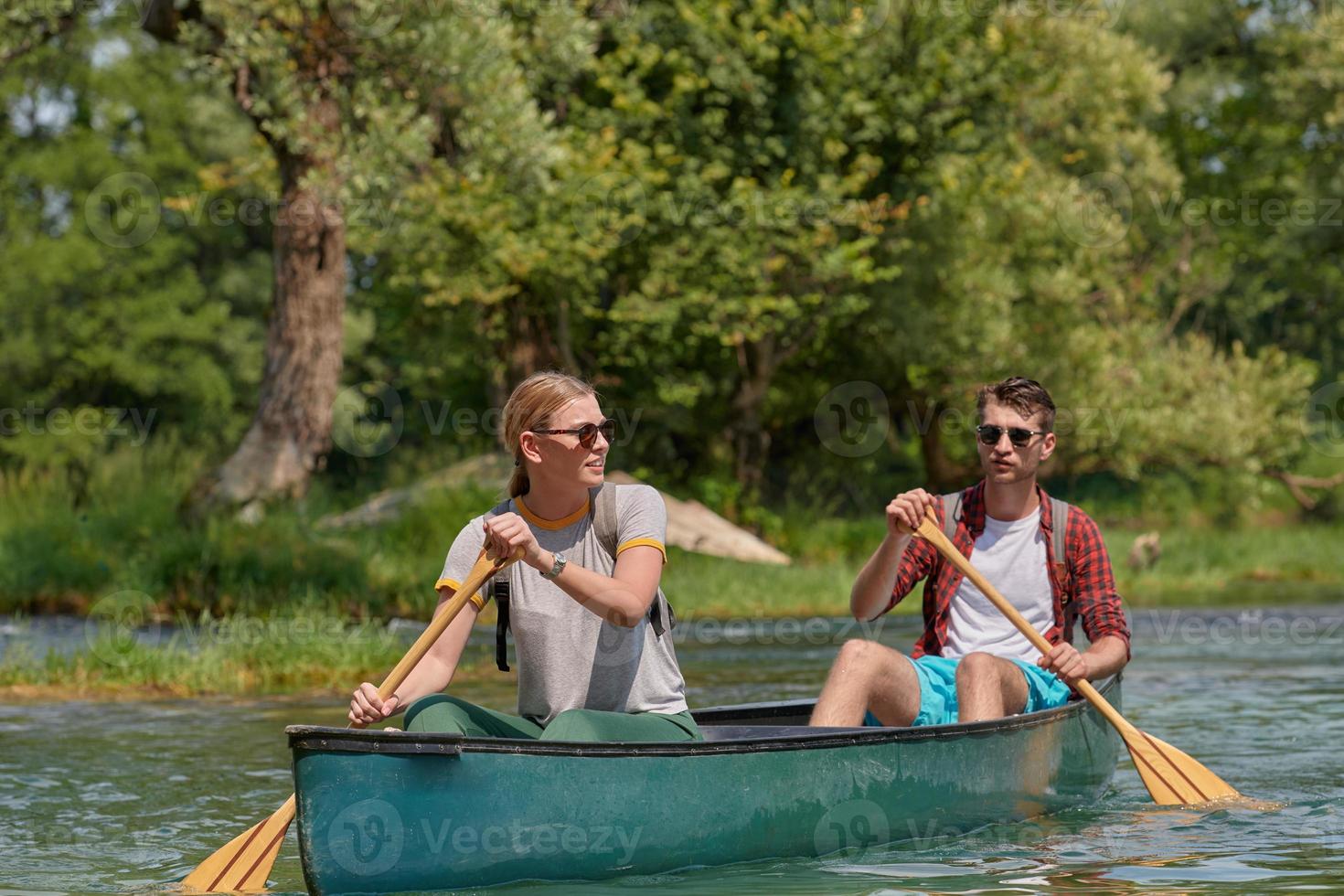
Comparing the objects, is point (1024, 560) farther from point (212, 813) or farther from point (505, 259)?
point (505, 259)

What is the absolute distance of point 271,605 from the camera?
45.3 ft

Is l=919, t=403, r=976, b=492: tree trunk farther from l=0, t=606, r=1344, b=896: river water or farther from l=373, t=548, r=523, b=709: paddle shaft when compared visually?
l=373, t=548, r=523, b=709: paddle shaft

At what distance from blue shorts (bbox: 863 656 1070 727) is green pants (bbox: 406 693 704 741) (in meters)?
1.24

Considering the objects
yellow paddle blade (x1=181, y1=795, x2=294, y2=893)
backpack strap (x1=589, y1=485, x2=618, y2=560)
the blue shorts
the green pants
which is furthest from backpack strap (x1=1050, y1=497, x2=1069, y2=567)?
yellow paddle blade (x1=181, y1=795, x2=294, y2=893)

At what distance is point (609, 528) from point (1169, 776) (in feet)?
9.41

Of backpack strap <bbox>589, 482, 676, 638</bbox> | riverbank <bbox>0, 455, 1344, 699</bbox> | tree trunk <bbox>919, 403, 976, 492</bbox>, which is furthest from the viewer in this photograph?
tree trunk <bbox>919, 403, 976, 492</bbox>

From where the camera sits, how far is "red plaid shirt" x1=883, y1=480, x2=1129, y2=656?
6.29 metres

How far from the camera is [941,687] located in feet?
20.6

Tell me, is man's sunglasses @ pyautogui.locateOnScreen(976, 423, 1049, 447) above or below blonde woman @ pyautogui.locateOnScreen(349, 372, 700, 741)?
above

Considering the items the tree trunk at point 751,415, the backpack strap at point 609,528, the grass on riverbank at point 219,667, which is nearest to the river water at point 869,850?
the grass on riverbank at point 219,667

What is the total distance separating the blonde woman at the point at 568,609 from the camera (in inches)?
191

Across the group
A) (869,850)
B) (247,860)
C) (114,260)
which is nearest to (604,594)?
(247,860)

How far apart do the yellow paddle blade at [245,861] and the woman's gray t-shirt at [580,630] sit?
854 mm

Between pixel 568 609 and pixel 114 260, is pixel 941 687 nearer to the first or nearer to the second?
Result: pixel 568 609
